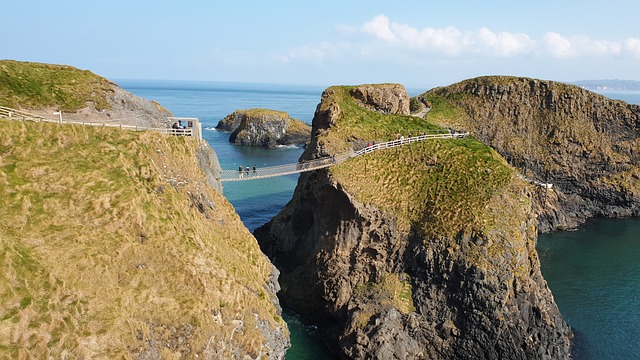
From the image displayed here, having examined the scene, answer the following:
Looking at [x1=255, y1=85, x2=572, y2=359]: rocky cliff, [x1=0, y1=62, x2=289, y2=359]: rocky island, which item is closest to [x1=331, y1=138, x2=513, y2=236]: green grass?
[x1=255, y1=85, x2=572, y2=359]: rocky cliff

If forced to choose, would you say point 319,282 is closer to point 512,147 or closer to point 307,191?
point 307,191

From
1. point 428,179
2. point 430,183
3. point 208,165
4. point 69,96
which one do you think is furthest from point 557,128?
point 69,96

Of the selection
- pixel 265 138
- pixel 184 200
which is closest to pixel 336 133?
pixel 184 200

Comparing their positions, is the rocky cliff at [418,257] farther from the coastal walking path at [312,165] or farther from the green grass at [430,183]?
the coastal walking path at [312,165]

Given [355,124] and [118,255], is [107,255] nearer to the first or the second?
[118,255]

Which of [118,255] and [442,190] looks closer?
[118,255]

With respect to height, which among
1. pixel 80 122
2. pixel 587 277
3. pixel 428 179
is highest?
pixel 80 122
